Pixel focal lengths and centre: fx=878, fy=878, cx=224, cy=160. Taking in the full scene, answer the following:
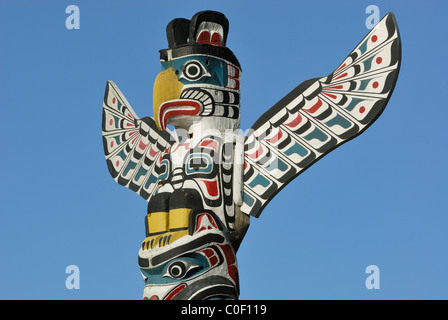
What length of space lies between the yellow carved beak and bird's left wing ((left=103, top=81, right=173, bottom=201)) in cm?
118

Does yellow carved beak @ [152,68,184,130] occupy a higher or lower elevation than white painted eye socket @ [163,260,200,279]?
higher

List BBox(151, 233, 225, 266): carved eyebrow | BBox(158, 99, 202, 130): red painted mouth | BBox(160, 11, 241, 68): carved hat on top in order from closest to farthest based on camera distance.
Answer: BBox(151, 233, 225, 266): carved eyebrow < BBox(158, 99, 202, 130): red painted mouth < BBox(160, 11, 241, 68): carved hat on top

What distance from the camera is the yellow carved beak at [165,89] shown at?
11.9 metres

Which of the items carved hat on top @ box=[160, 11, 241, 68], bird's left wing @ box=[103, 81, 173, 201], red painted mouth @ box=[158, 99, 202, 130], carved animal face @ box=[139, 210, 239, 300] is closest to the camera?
carved animal face @ box=[139, 210, 239, 300]

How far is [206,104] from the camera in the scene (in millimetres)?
11812

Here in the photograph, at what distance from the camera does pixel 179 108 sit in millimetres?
11852

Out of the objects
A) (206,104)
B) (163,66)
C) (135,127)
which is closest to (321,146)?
(206,104)

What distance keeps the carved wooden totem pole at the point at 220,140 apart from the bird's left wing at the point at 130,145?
887 millimetres

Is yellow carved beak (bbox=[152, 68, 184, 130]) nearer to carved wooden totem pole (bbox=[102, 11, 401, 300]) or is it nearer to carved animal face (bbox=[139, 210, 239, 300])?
carved wooden totem pole (bbox=[102, 11, 401, 300])

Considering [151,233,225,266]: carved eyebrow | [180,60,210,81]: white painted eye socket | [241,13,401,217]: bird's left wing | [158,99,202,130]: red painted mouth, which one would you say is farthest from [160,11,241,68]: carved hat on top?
[151,233,225,266]: carved eyebrow

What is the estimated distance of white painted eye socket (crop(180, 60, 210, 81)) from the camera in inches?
466
